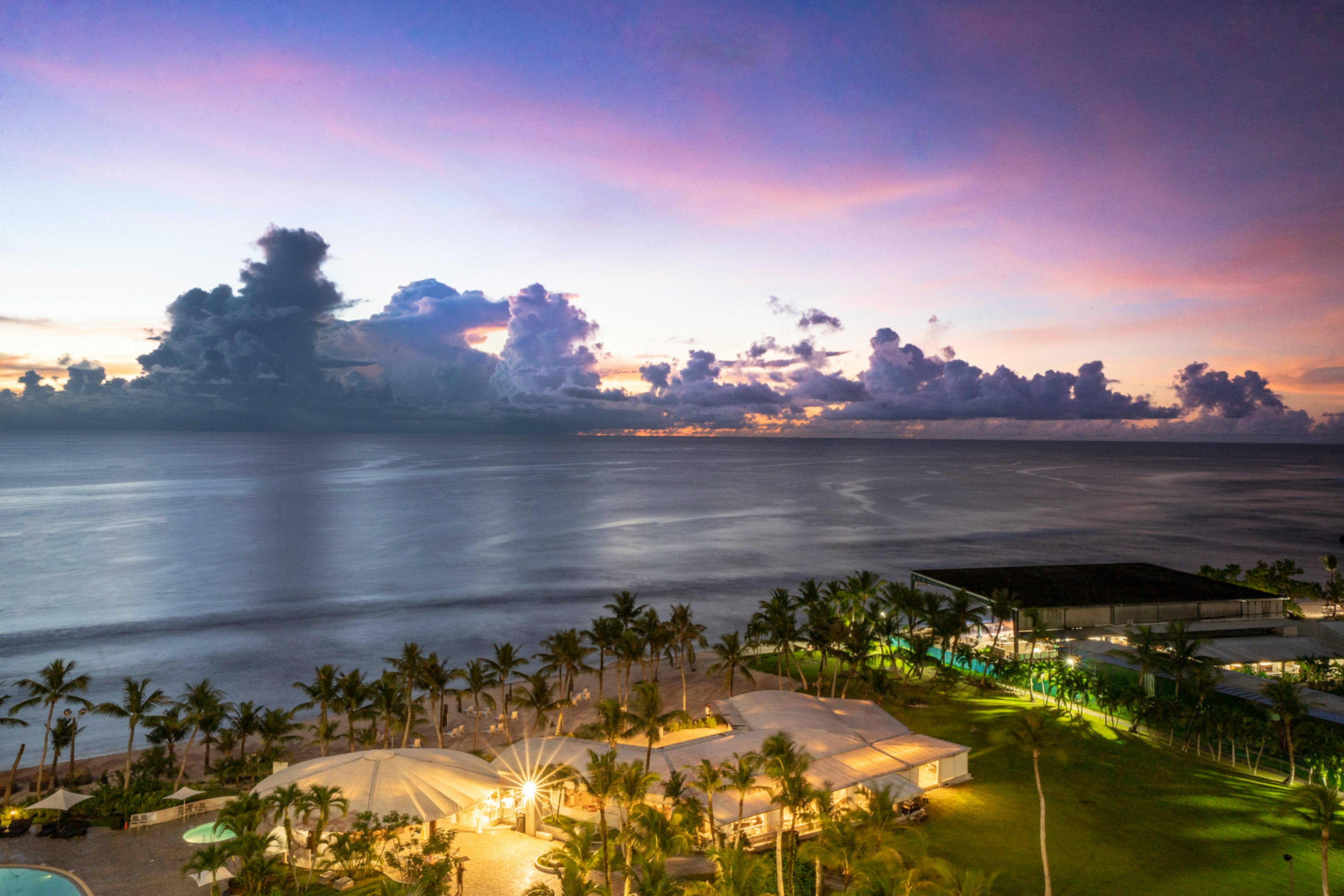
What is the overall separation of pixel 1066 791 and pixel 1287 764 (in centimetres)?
1203

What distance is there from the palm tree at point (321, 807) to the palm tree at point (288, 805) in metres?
0.27

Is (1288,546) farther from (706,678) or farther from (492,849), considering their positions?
(492,849)

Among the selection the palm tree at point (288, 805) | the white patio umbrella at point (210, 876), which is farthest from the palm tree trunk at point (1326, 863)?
the white patio umbrella at point (210, 876)

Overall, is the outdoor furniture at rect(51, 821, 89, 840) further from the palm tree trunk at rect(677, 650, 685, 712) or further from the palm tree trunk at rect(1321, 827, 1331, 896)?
the palm tree trunk at rect(1321, 827, 1331, 896)

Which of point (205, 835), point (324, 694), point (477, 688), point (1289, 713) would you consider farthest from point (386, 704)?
point (1289, 713)

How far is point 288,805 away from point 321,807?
→ 1112 mm

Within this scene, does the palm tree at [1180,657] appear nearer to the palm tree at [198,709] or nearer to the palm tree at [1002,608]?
the palm tree at [1002,608]

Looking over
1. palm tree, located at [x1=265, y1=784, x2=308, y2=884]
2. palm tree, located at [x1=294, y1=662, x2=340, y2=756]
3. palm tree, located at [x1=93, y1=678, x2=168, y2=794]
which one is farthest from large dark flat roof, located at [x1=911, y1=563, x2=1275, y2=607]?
palm tree, located at [x1=93, y1=678, x2=168, y2=794]

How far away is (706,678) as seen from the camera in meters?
57.2

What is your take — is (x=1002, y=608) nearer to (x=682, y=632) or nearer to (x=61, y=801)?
(x=682, y=632)

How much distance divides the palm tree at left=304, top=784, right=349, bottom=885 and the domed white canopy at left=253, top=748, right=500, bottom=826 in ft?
2.20

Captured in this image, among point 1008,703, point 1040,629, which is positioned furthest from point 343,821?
point 1040,629

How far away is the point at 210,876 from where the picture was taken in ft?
93.0

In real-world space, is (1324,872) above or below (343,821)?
above
